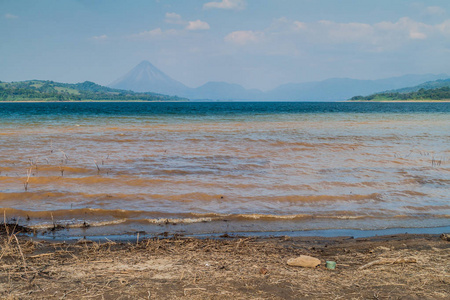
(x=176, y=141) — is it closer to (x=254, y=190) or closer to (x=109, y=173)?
(x=109, y=173)

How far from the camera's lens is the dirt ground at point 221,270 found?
3.91 metres

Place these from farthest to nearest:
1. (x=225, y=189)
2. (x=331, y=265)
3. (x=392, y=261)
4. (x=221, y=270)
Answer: (x=225, y=189)
(x=392, y=261)
(x=331, y=265)
(x=221, y=270)

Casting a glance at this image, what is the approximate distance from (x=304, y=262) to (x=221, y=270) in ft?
3.96

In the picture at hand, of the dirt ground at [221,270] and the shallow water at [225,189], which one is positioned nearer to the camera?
the dirt ground at [221,270]

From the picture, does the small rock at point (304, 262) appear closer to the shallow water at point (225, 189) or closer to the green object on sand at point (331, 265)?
the green object on sand at point (331, 265)

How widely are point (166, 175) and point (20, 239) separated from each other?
18.6ft

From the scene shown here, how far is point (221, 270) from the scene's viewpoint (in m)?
4.57

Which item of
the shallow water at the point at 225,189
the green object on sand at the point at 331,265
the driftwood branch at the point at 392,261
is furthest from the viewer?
the shallow water at the point at 225,189

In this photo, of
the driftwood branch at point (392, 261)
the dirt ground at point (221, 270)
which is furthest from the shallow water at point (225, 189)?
the driftwood branch at point (392, 261)

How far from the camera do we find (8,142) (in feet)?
63.7

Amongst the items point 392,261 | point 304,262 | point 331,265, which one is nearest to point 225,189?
point 304,262

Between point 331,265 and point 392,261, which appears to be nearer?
point 331,265

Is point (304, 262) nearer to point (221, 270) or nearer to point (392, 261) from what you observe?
point (221, 270)

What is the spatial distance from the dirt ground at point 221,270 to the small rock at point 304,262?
91 millimetres
